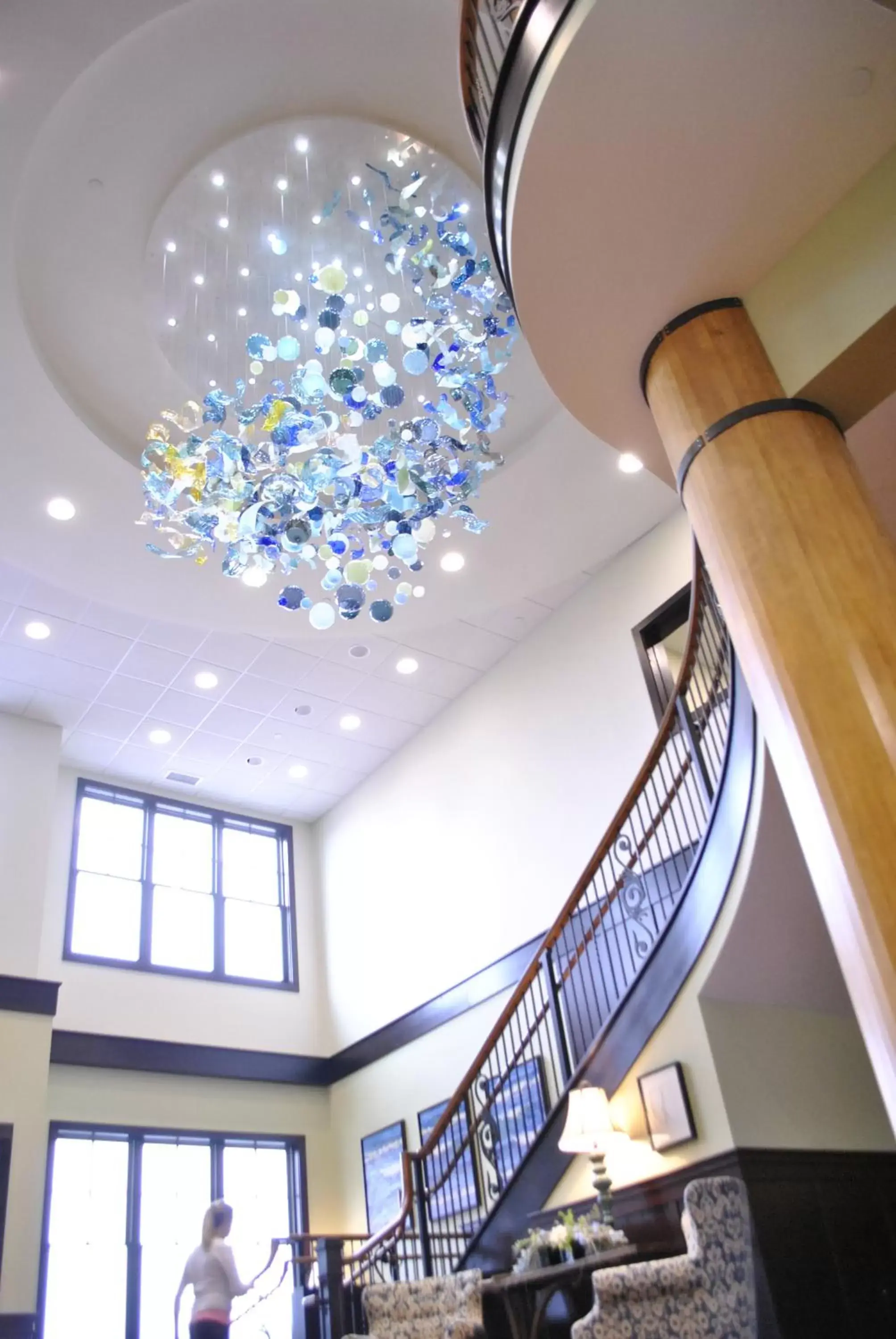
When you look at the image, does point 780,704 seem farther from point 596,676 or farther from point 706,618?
point 596,676

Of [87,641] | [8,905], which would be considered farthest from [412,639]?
[8,905]

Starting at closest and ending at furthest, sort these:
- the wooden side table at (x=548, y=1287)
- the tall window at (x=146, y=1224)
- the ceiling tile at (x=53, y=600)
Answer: the wooden side table at (x=548, y=1287) → the tall window at (x=146, y=1224) → the ceiling tile at (x=53, y=600)

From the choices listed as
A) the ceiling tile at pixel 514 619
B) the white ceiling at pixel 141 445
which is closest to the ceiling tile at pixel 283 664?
the white ceiling at pixel 141 445

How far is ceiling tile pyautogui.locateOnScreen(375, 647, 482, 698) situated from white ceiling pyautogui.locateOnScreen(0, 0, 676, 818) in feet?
0.12

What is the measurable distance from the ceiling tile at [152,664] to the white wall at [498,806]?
10.6 feet

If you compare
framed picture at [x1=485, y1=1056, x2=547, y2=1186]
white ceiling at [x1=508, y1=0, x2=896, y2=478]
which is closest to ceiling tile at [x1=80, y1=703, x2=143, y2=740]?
framed picture at [x1=485, y1=1056, x2=547, y2=1186]

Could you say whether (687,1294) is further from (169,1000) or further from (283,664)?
(169,1000)

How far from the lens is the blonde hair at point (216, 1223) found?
6.09 m

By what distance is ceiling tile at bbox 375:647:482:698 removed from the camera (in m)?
11.5

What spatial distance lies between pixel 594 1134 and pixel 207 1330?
2492 millimetres

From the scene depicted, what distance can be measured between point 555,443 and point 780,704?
210 inches

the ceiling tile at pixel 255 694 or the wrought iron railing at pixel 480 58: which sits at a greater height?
the ceiling tile at pixel 255 694

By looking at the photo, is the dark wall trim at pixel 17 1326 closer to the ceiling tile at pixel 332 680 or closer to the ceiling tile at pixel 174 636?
the ceiling tile at pixel 174 636

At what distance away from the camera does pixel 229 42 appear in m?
5.89
